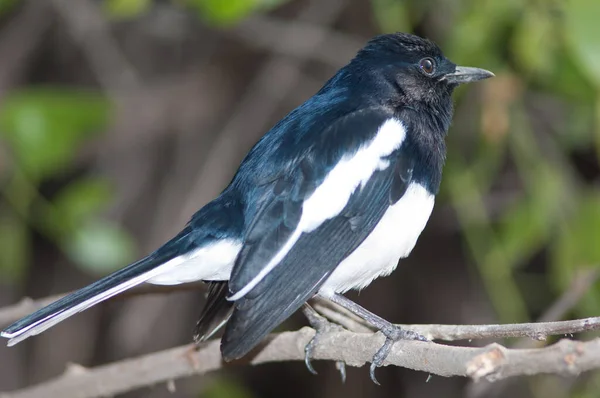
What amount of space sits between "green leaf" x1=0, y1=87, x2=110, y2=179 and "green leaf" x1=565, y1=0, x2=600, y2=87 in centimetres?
165

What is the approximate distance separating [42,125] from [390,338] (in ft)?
5.38

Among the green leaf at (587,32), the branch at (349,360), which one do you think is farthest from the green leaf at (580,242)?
the branch at (349,360)

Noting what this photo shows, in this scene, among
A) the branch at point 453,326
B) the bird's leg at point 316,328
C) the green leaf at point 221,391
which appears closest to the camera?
the branch at point 453,326

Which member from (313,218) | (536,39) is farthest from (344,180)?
(536,39)

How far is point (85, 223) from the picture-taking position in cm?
341

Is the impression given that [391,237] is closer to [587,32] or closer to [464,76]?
[464,76]

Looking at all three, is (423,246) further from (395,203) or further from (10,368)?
(395,203)

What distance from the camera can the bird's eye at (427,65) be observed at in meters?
2.83

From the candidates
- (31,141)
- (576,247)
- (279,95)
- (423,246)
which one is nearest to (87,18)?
(279,95)

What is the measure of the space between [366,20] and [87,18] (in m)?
1.33

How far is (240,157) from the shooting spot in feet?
15.0

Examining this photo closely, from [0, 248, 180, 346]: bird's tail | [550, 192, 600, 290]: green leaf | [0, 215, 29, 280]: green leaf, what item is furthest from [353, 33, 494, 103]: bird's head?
[0, 215, 29, 280]: green leaf

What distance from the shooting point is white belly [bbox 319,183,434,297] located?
252 cm

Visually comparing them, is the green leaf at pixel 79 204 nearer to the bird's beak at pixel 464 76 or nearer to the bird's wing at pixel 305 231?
the bird's wing at pixel 305 231
